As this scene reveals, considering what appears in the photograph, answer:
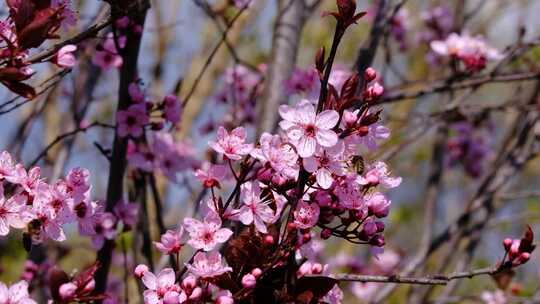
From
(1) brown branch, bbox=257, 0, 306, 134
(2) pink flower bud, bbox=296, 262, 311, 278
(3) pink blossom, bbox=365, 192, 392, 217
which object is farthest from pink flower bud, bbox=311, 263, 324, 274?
(1) brown branch, bbox=257, 0, 306, 134

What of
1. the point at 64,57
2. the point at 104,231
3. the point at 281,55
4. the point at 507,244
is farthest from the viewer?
the point at 281,55

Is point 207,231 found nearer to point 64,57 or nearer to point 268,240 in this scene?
point 268,240

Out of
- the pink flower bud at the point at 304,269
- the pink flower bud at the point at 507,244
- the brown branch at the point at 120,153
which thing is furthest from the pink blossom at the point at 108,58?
the pink flower bud at the point at 507,244

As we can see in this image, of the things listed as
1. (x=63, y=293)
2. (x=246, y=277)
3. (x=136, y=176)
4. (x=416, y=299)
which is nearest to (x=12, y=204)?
(x=63, y=293)

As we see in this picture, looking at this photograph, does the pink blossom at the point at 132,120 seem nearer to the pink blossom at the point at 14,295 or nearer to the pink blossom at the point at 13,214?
the pink blossom at the point at 13,214

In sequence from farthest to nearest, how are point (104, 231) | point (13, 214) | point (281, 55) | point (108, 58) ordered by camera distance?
point (281, 55)
point (108, 58)
point (104, 231)
point (13, 214)

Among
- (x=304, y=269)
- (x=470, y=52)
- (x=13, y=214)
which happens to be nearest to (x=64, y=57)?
(x=13, y=214)
